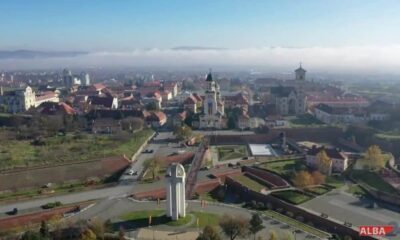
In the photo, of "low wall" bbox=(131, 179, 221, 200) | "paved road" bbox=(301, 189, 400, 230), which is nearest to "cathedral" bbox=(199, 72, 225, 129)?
"low wall" bbox=(131, 179, 221, 200)

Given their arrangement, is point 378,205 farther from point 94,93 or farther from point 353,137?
point 94,93

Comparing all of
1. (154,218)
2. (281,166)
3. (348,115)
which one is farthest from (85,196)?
(348,115)

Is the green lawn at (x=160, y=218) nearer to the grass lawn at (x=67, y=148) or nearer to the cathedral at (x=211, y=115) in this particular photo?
the grass lawn at (x=67, y=148)

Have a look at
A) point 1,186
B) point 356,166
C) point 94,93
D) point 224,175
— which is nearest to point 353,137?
point 356,166

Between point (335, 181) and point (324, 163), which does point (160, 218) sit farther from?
point (324, 163)

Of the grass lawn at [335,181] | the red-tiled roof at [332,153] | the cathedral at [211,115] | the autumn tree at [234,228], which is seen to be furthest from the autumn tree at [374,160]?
the cathedral at [211,115]
